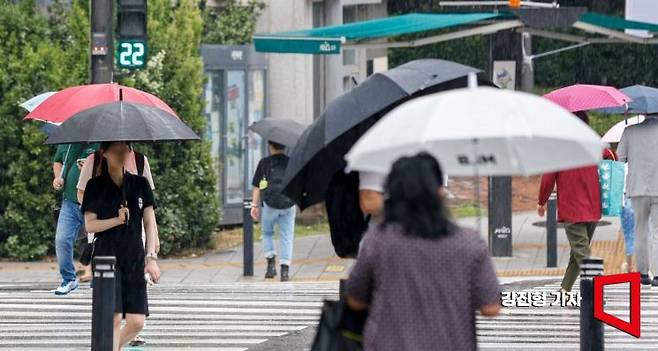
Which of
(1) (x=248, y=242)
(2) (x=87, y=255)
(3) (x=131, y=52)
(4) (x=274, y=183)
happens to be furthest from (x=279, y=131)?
(2) (x=87, y=255)

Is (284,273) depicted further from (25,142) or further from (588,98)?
(588,98)

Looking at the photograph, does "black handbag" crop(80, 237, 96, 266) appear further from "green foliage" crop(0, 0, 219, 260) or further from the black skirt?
"green foliage" crop(0, 0, 219, 260)

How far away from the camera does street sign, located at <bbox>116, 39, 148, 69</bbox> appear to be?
642 inches

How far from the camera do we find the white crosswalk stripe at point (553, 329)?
11.1 metres

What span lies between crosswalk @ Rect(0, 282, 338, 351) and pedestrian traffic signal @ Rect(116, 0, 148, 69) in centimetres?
259

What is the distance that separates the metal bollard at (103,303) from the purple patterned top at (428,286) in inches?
137

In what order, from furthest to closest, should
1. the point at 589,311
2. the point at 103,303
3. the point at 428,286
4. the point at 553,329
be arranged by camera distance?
the point at 553,329
the point at 103,303
the point at 589,311
the point at 428,286

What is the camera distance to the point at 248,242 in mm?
16250

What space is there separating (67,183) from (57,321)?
4.94ft

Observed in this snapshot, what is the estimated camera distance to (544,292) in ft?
44.5

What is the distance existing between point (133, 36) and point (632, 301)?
24.1ft

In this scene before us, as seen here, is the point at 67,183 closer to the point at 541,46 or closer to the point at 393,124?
the point at 393,124

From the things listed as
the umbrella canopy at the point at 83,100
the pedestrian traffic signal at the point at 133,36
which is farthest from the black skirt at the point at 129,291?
the pedestrian traffic signal at the point at 133,36

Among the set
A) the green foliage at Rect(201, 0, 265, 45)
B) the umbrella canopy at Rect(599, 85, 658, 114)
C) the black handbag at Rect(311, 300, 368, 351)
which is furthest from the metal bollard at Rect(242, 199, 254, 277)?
the black handbag at Rect(311, 300, 368, 351)
